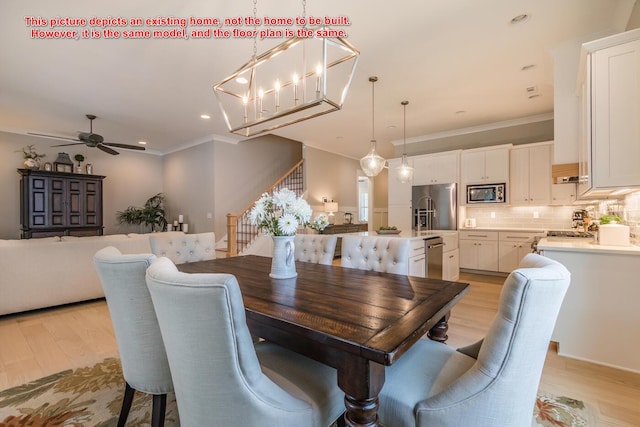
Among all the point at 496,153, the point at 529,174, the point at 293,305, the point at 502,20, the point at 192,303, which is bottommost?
the point at 293,305

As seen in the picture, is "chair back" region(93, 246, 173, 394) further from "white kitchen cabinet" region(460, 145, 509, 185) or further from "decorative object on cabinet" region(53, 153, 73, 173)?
"decorative object on cabinet" region(53, 153, 73, 173)

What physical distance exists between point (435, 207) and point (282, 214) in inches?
178

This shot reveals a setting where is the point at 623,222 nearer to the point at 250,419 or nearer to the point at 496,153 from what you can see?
the point at 496,153

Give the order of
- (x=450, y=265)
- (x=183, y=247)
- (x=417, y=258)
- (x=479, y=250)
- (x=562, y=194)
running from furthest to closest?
(x=479, y=250) < (x=562, y=194) < (x=450, y=265) < (x=417, y=258) < (x=183, y=247)

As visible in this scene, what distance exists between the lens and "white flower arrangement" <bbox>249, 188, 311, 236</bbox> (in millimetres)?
1750

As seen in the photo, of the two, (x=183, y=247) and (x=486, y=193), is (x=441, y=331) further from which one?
(x=486, y=193)

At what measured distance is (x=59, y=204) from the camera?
19.1 feet

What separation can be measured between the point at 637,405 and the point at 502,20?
2977 millimetres

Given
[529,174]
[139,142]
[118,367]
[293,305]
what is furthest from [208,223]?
[529,174]

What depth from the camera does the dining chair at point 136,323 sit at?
3.96 feet

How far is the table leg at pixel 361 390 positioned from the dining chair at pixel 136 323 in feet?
2.91

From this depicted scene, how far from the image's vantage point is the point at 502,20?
2455 mm

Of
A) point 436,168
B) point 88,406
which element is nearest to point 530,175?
point 436,168

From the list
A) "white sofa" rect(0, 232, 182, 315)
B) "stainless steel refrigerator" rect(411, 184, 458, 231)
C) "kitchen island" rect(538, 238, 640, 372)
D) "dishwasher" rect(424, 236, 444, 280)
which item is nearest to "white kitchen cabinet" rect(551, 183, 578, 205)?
"stainless steel refrigerator" rect(411, 184, 458, 231)
